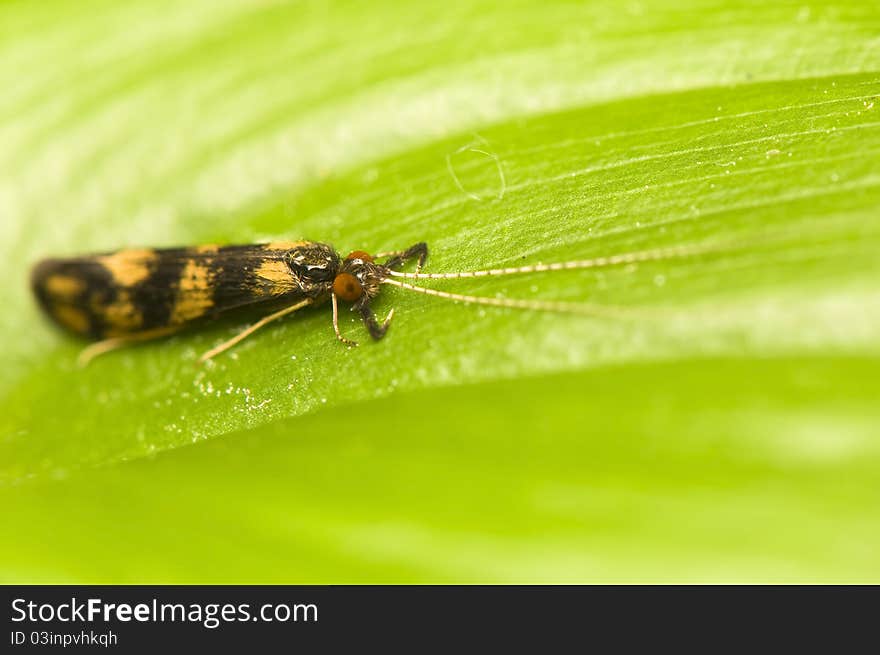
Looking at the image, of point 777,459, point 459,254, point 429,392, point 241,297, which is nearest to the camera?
point 777,459

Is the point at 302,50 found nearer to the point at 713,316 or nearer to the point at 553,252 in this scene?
the point at 553,252

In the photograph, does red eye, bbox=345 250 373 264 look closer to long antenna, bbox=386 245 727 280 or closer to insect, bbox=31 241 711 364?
insect, bbox=31 241 711 364

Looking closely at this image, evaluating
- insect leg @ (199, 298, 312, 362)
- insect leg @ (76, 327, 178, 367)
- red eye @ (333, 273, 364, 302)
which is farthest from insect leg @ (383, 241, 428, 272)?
insect leg @ (76, 327, 178, 367)

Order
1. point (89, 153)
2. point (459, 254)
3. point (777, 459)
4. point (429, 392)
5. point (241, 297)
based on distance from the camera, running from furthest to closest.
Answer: point (89, 153) < point (241, 297) < point (459, 254) < point (429, 392) < point (777, 459)

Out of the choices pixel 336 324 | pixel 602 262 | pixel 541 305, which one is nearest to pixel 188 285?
pixel 336 324

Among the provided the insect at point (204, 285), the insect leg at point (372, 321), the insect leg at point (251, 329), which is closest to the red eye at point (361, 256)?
the insect at point (204, 285)

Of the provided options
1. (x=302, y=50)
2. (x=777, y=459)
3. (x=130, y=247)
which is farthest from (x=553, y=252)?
(x=130, y=247)
